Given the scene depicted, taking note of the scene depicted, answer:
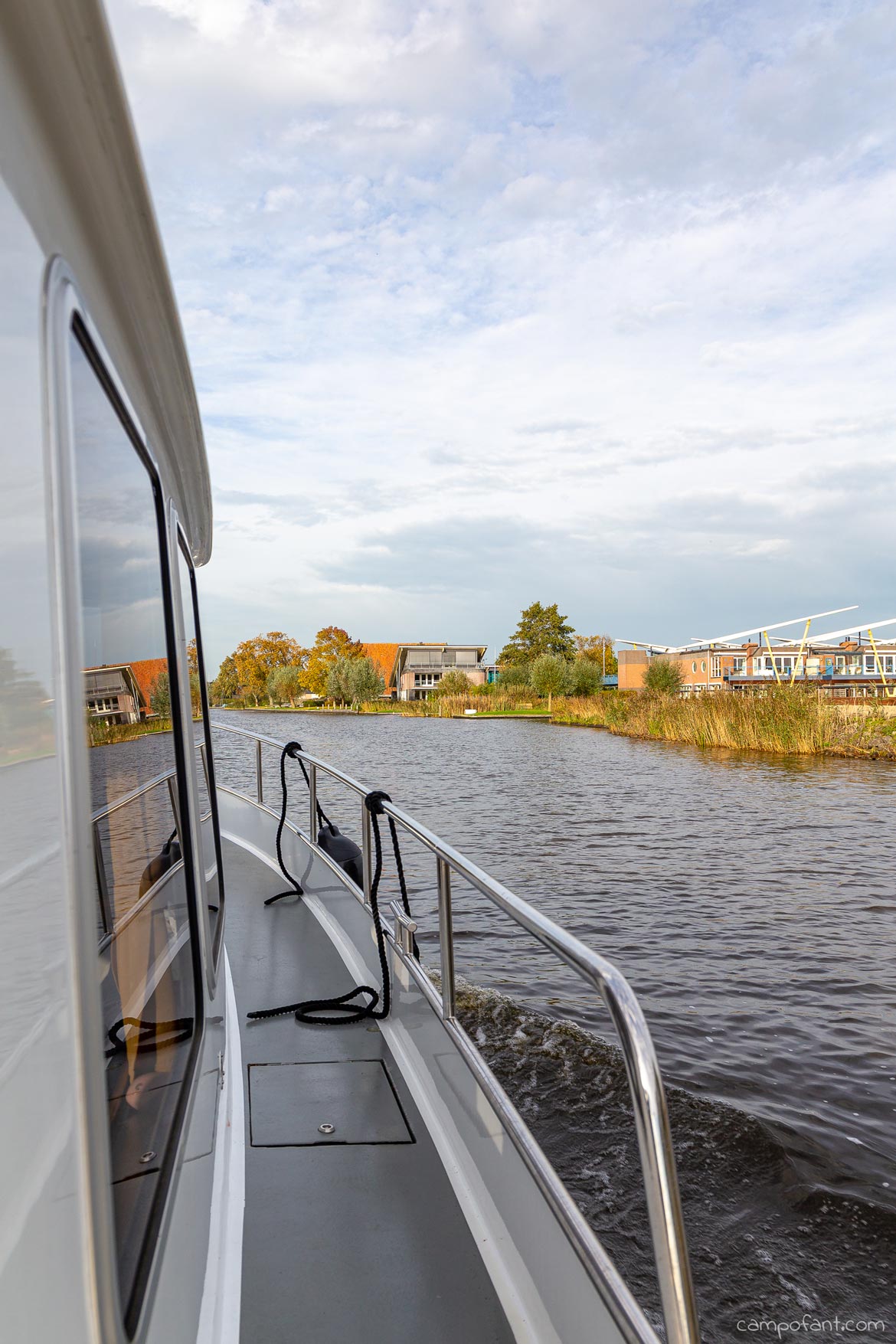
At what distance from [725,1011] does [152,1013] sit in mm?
5128

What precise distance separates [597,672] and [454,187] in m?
42.3

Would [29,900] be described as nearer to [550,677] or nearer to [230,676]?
[550,677]

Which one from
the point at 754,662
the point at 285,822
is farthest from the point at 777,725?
the point at 754,662

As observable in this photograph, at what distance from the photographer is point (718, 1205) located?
3.64m

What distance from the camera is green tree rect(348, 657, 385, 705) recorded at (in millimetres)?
63062

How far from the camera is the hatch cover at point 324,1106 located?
96.6 inches

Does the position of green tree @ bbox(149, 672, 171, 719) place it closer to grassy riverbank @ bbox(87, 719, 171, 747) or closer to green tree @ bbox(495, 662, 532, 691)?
grassy riverbank @ bbox(87, 719, 171, 747)

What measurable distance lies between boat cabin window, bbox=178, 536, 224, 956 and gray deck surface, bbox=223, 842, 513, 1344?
2.03ft

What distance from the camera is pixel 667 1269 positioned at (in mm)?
1088

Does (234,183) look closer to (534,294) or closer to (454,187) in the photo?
(454,187)

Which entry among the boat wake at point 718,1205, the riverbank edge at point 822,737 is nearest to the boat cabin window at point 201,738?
the boat wake at point 718,1205

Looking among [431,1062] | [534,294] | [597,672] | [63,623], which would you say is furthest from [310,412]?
[597,672]

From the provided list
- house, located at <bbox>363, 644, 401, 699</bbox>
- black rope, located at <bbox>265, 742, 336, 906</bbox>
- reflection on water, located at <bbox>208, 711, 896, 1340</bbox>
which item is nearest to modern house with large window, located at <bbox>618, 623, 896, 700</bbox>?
house, located at <bbox>363, 644, 401, 699</bbox>

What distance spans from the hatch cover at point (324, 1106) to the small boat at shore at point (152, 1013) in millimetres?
12
